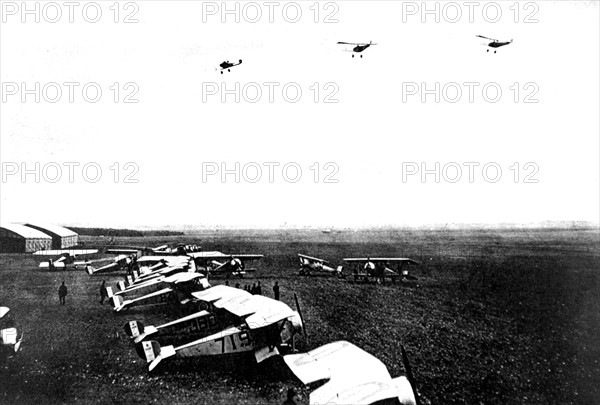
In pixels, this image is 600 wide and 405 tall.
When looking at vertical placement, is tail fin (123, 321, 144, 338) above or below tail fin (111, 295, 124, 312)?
above

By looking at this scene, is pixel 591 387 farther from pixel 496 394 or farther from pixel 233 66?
pixel 233 66

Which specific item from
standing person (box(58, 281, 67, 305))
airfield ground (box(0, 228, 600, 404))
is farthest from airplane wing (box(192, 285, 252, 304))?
standing person (box(58, 281, 67, 305))

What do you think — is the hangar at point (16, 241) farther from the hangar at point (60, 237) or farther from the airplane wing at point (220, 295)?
the airplane wing at point (220, 295)

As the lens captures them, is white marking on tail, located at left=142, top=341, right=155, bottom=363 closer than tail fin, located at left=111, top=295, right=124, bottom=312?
Yes

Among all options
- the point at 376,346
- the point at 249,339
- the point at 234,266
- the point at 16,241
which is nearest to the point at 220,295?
the point at 249,339

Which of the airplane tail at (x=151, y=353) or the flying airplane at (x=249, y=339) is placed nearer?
the airplane tail at (x=151, y=353)

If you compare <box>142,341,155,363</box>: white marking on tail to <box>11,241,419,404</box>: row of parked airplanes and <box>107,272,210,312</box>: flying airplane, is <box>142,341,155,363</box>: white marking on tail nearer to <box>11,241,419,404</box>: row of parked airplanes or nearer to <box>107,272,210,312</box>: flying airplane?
<box>11,241,419,404</box>: row of parked airplanes

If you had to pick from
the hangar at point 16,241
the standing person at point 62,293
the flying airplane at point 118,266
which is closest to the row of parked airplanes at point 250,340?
the standing person at point 62,293

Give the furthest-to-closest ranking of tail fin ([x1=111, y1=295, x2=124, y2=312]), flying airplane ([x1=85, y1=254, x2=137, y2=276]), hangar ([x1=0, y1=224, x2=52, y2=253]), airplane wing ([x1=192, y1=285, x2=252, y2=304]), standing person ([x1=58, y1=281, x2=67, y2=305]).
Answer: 1. hangar ([x1=0, y1=224, x2=52, y2=253])
2. flying airplane ([x1=85, y1=254, x2=137, y2=276])
3. standing person ([x1=58, y1=281, x2=67, y2=305])
4. tail fin ([x1=111, y1=295, x2=124, y2=312])
5. airplane wing ([x1=192, y1=285, x2=252, y2=304])

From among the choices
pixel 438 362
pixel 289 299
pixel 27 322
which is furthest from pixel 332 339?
pixel 27 322
